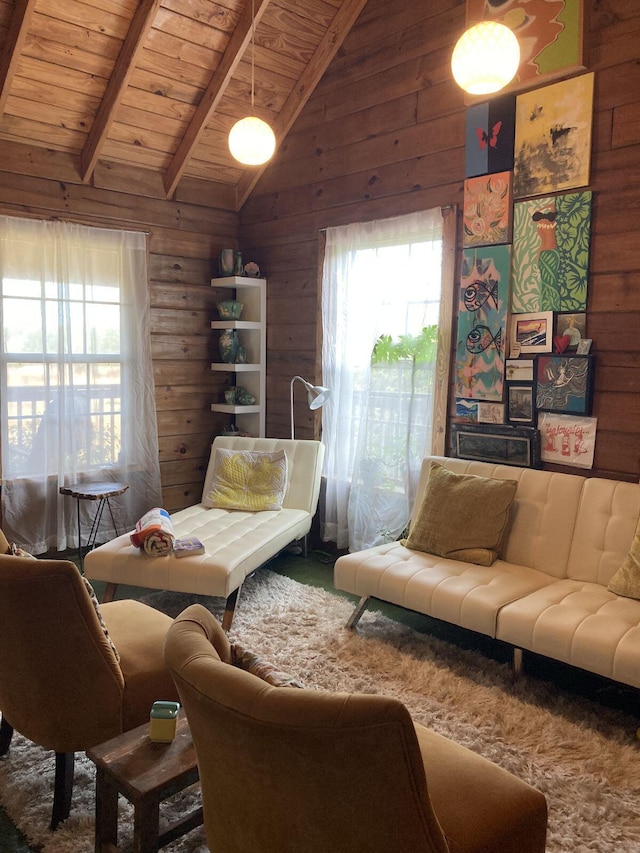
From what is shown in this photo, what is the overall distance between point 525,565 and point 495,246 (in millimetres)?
1654

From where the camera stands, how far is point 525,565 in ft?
10.6

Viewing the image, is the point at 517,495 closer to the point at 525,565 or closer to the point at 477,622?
the point at 525,565

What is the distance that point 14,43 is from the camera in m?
3.52

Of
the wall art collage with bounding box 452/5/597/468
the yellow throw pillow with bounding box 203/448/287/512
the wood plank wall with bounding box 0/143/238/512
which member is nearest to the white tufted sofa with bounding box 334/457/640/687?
the wall art collage with bounding box 452/5/597/468

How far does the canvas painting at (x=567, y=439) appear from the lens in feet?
10.9

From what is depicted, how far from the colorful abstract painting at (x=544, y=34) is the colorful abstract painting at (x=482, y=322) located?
848mm

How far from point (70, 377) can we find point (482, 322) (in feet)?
8.39

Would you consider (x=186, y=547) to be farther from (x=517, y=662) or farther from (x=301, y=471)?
(x=517, y=662)

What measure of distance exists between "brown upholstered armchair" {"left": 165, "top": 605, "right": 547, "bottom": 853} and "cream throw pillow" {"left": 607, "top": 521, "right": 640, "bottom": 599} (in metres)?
1.62

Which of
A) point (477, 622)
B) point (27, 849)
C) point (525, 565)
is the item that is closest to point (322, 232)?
point (525, 565)

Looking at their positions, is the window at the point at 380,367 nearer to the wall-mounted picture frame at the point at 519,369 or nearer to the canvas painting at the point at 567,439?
the wall-mounted picture frame at the point at 519,369

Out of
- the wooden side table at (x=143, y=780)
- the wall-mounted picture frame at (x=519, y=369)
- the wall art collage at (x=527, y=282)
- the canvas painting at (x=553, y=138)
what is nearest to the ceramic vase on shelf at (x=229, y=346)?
the wall art collage at (x=527, y=282)

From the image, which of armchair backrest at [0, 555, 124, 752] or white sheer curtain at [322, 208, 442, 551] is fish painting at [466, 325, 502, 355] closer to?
white sheer curtain at [322, 208, 442, 551]

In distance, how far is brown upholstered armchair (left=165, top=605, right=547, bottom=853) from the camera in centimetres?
108
